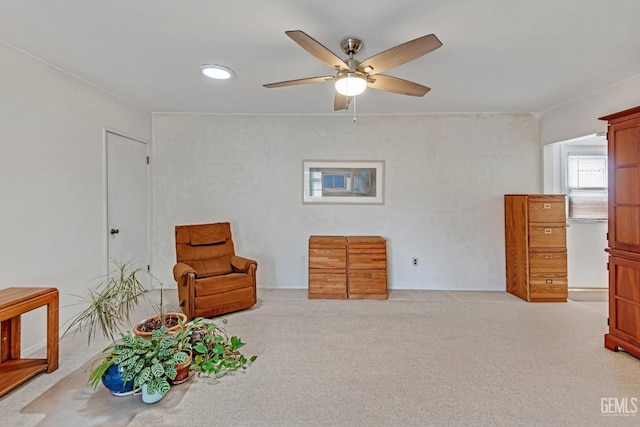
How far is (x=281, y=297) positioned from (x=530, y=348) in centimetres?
266

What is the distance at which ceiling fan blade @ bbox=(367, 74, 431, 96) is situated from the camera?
2281 millimetres

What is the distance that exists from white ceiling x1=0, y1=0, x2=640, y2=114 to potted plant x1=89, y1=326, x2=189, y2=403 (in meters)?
2.11

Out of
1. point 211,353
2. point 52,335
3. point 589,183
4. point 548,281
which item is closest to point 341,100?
point 211,353

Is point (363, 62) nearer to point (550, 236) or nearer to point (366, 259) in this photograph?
point (366, 259)

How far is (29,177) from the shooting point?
2.57m

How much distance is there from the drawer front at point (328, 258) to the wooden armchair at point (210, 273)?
0.76 m

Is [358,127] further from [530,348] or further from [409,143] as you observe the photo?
[530,348]

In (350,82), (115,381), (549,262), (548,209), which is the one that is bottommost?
(115,381)

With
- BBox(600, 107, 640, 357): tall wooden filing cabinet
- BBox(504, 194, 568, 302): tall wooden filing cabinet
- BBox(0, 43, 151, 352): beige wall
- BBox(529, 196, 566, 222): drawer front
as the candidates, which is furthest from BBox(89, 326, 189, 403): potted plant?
BBox(529, 196, 566, 222): drawer front

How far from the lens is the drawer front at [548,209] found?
3.72m

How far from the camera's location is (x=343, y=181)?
173 inches

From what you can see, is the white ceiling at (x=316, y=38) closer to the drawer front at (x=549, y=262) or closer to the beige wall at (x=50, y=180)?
the beige wall at (x=50, y=180)

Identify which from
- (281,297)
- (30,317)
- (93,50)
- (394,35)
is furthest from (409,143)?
(30,317)

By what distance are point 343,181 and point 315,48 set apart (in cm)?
263
